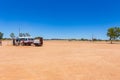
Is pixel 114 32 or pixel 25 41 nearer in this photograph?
pixel 25 41

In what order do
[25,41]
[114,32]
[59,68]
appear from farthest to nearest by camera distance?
[114,32] < [25,41] < [59,68]

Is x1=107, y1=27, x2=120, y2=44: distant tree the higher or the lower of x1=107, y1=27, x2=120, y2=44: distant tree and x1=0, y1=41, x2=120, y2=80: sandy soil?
the higher

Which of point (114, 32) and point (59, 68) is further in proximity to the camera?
point (114, 32)

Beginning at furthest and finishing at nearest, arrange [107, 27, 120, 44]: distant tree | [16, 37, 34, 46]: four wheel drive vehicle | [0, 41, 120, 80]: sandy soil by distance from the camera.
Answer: [107, 27, 120, 44]: distant tree < [16, 37, 34, 46]: four wheel drive vehicle < [0, 41, 120, 80]: sandy soil

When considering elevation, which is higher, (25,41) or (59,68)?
(25,41)

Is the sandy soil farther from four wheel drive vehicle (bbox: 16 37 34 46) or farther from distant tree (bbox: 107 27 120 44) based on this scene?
distant tree (bbox: 107 27 120 44)

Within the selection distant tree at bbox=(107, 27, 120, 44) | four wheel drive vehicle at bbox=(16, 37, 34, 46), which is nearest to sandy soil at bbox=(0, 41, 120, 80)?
four wheel drive vehicle at bbox=(16, 37, 34, 46)

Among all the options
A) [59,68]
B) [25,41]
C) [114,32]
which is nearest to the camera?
[59,68]

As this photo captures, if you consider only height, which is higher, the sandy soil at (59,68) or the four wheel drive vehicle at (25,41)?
the four wheel drive vehicle at (25,41)

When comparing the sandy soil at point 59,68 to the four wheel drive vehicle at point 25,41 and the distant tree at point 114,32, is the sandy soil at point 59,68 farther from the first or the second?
the distant tree at point 114,32

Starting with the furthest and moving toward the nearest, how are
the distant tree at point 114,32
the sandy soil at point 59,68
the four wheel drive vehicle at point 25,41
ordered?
the distant tree at point 114,32 → the four wheel drive vehicle at point 25,41 → the sandy soil at point 59,68

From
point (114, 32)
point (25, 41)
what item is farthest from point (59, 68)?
point (114, 32)

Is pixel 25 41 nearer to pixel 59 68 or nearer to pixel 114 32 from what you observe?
pixel 59 68

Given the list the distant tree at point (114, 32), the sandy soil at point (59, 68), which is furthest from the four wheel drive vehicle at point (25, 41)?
the distant tree at point (114, 32)
